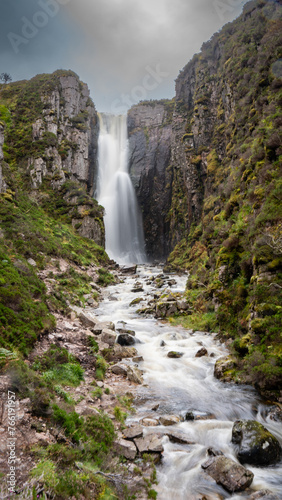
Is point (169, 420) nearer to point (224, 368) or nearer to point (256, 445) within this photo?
point (256, 445)

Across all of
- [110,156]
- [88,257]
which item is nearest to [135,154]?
[110,156]

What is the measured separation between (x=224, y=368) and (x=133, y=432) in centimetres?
400

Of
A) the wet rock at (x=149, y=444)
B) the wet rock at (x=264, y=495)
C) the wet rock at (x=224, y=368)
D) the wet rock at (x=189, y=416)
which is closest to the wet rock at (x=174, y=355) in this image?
the wet rock at (x=224, y=368)

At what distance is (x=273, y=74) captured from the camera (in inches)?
690

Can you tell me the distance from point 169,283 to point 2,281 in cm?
1730

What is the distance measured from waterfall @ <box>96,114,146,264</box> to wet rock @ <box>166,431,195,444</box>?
40.5m

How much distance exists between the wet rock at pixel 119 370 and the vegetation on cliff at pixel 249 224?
336 cm

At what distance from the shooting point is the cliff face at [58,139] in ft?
110

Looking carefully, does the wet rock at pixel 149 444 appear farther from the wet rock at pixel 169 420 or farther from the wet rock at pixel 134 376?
the wet rock at pixel 134 376

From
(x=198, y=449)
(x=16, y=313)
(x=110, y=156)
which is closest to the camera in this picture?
(x=198, y=449)

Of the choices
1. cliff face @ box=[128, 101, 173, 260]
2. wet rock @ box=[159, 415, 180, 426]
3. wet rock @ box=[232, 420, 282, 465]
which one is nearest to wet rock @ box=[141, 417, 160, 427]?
wet rock @ box=[159, 415, 180, 426]

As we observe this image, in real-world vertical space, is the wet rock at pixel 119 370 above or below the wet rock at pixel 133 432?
below

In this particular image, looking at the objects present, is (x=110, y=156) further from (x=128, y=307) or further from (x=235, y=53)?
(x=128, y=307)

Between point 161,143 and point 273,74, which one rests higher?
point 161,143
